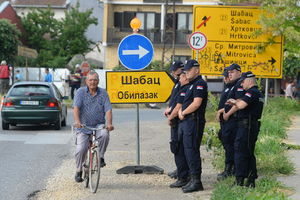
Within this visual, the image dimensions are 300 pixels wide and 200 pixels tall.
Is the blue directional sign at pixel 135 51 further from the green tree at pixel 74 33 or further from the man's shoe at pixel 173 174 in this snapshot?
the green tree at pixel 74 33

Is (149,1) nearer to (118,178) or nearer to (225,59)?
(225,59)

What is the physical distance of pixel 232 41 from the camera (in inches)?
746

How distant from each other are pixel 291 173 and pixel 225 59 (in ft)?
24.5

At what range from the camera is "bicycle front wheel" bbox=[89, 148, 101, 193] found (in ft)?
34.4

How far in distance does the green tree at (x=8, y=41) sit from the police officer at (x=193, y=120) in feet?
155

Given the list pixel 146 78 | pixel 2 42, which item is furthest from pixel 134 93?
pixel 2 42

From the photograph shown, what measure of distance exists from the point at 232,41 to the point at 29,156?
21.2 ft

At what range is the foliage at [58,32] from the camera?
64375 millimetres

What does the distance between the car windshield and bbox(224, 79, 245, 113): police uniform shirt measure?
1114cm

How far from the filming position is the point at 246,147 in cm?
1016

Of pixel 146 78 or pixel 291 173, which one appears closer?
pixel 291 173

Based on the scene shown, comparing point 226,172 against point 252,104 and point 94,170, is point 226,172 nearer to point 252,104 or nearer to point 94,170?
point 252,104

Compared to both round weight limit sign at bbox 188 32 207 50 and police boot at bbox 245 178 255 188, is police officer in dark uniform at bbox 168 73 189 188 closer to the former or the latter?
police boot at bbox 245 178 255 188

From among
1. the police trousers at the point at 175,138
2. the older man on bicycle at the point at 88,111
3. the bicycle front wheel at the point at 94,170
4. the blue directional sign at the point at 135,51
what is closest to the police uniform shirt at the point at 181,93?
the police trousers at the point at 175,138
